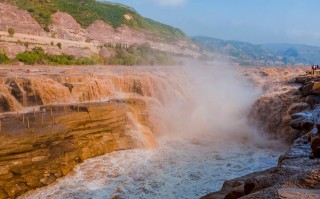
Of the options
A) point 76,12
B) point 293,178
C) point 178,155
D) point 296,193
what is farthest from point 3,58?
point 76,12

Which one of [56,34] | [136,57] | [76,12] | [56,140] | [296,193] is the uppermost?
[76,12]

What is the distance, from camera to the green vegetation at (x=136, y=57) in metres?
41.2

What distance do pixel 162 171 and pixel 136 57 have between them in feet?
115

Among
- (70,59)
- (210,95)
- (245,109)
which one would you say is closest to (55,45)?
(70,59)

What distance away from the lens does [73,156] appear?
11.2 m

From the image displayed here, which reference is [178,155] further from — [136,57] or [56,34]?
[56,34]

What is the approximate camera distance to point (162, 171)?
11609mm

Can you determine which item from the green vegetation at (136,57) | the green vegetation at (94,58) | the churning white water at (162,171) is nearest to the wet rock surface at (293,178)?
the churning white water at (162,171)

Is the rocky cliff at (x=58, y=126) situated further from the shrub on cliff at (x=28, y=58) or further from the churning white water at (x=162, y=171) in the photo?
the shrub on cliff at (x=28, y=58)

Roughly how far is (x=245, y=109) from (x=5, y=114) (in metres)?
13.3

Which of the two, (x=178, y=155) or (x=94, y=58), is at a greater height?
(x=94, y=58)

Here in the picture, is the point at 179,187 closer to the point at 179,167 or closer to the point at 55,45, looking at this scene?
the point at 179,167

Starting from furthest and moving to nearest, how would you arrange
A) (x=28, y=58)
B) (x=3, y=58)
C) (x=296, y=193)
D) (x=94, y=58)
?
(x=94, y=58) → (x=28, y=58) → (x=3, y=58) → (x=296, y=193)

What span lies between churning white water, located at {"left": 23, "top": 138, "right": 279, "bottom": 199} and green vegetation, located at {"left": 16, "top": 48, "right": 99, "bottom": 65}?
18843 mm
